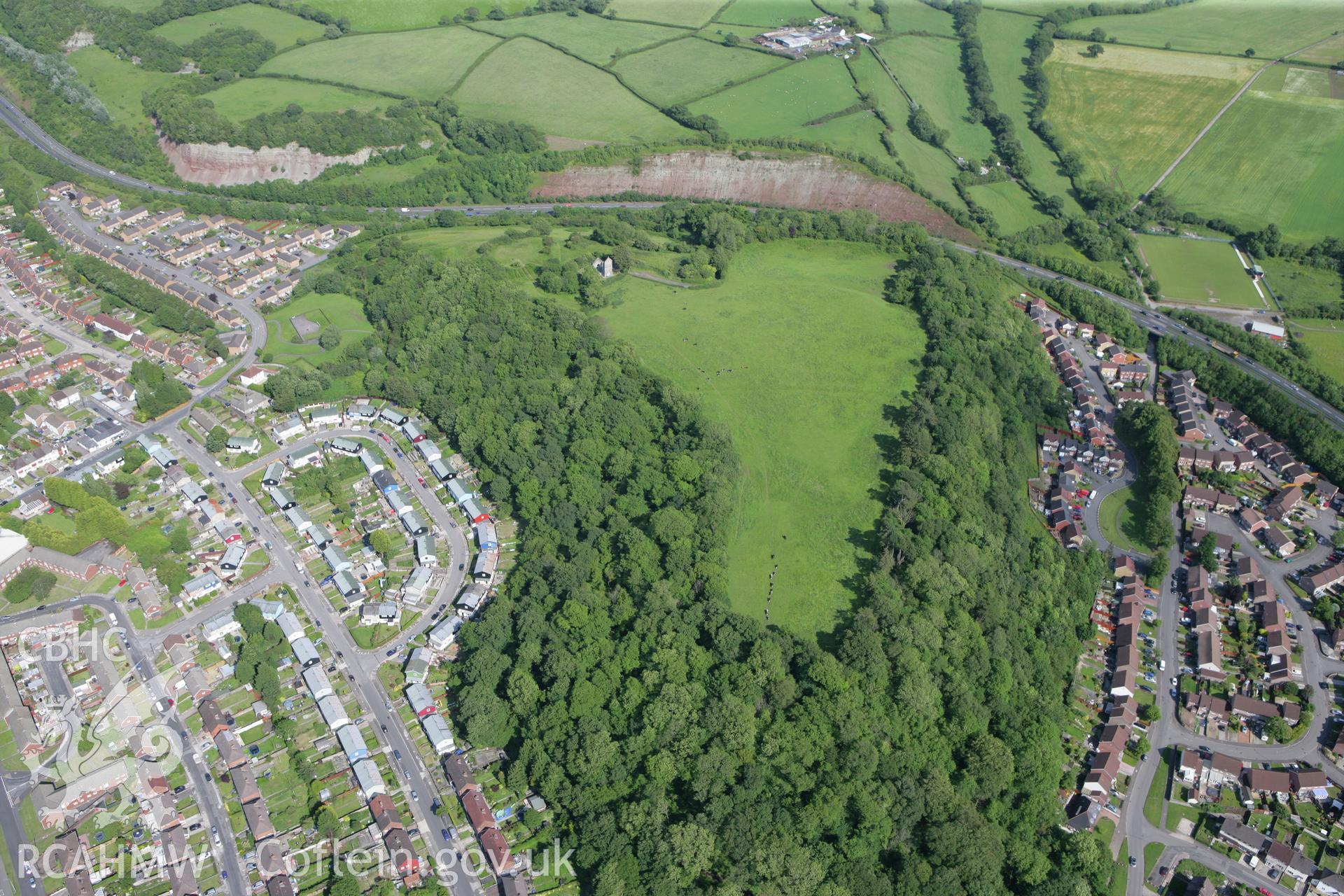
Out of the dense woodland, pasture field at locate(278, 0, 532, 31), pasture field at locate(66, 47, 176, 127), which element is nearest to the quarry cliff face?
pasture field at locate(66, 47, 176, 127)

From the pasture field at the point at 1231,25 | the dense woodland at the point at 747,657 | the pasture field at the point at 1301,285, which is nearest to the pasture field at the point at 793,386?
the dense woodland at the point at 747,657

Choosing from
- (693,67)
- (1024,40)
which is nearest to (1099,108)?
(1024,40)

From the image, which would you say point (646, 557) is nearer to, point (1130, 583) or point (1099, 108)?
point (1130, 583)

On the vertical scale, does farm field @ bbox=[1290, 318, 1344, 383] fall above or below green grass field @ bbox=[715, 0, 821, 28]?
below

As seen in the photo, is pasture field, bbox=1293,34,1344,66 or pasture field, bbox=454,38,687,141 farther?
pasture field, bbox=1293,34,1344,66

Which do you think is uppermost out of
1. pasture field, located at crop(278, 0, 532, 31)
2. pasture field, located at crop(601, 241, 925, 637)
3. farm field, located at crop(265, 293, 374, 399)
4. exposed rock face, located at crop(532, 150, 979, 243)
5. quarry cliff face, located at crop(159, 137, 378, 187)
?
pasture field, located at crop(278, 0, 532, 31)

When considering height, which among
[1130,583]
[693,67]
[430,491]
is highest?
[693,67]

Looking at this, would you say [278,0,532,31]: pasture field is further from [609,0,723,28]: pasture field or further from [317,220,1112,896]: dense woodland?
[317,220,1112,896]: dense woodland
